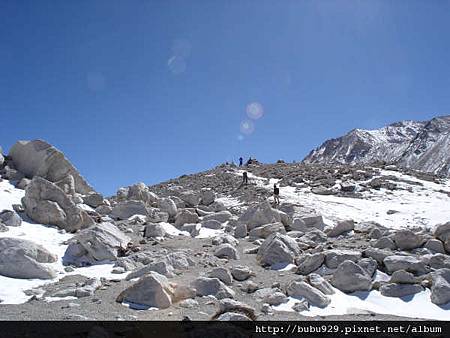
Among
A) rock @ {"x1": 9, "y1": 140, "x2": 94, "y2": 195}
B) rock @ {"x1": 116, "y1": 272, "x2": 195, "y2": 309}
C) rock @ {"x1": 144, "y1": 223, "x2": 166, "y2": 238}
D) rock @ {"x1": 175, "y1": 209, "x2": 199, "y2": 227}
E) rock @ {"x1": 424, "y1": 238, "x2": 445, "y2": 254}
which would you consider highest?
rock @ {"x1": 9, "y1": 140, "x2": 94, "y2": 195}

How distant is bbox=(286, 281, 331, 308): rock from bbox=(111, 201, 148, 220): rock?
441 inches

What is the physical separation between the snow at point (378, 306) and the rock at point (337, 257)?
1.63 meters

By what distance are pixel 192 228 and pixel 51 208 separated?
642 centimetres

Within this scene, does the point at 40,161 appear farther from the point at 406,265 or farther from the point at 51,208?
the point at 406,265

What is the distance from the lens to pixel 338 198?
29.9 metres

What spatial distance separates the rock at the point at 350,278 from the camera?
10531 mm

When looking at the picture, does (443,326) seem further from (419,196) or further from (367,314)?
(419,196)

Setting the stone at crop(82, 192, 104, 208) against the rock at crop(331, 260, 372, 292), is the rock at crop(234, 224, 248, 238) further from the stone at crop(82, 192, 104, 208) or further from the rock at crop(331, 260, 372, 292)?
the stone at crop(82, 192, 104, 208)

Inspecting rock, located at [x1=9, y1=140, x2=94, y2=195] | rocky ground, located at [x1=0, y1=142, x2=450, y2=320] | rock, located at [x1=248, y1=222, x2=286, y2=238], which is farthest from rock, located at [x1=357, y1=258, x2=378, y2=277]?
rock, located at [x1=9, y1=140, x2=94, y2=195]

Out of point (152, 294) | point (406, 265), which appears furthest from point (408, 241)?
point (152, 294)

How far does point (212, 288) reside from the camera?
9.74 m

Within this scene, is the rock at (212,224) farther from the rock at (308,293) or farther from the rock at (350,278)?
the rock at (308,293)

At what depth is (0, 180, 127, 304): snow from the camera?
913cm

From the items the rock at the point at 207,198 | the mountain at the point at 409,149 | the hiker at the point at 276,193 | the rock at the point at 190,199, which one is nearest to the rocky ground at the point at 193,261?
the rock at the point at 190,199
